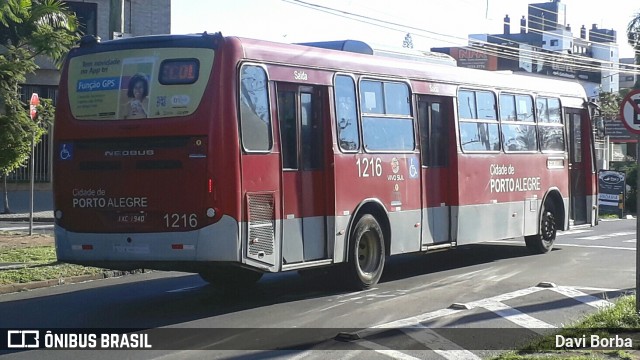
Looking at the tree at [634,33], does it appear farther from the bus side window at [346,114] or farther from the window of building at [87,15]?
the bus side window at [346,114]

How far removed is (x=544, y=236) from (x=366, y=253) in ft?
21.1

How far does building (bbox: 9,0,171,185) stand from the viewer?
32.1 m

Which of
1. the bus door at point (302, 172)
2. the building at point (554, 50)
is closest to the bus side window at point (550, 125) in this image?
the bus door at point (302, 172)

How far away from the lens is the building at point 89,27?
3212 centimetres

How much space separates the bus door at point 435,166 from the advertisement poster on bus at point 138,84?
16.2 feet

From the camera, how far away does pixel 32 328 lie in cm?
1038

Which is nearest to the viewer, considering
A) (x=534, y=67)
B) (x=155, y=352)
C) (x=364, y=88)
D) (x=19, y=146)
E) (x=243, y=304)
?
(x=155, y=352)

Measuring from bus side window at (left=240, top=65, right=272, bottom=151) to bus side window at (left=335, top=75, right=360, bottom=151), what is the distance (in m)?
1.58

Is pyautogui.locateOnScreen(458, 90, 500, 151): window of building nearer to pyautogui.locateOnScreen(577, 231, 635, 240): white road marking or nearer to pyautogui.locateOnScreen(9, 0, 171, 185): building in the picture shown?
pyautogui.locateOnScreen(577, 231, 635, 240): white road marking

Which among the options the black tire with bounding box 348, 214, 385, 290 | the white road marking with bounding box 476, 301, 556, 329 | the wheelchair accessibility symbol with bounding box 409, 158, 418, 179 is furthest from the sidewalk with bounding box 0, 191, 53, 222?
the white road marking with bounding box 476, 301, 556, 329

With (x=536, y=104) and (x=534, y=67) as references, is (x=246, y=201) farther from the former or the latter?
(x=534, y=67)

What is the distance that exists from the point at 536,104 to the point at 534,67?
82.9 m

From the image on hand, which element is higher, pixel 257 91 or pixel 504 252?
pixel 257 91


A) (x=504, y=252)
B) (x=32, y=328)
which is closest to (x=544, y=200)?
(x=504, y=252)
